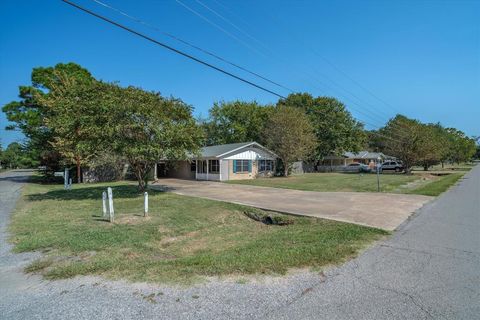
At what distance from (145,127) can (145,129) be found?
0.10 meters

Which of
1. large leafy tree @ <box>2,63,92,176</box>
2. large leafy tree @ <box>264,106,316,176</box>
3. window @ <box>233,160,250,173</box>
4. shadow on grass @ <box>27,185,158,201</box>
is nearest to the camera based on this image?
shadow on grass @ <box>27,185,158,201</box>

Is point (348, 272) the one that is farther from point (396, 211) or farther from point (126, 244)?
point (396, 211)

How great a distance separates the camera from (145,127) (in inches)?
546

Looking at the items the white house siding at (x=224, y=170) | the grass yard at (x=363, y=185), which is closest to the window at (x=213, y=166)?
the white house siding at (x=224, y=170)

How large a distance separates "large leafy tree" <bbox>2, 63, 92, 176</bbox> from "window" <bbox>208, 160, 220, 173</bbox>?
13057mm

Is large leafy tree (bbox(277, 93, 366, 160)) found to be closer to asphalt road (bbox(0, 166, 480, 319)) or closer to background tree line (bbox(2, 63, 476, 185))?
background tree line (bbox(2, 63, 476, 185))

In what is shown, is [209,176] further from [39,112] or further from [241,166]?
[39,112]

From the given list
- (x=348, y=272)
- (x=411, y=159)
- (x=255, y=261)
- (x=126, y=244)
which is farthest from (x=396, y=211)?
(x=411, y=159)

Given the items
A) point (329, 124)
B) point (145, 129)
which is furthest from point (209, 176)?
point (329, 124)

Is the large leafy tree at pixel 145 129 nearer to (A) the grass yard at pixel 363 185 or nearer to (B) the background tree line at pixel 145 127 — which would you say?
(B) the background tree line at pixel 145 127

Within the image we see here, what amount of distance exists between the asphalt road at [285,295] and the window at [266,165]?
25687 mm

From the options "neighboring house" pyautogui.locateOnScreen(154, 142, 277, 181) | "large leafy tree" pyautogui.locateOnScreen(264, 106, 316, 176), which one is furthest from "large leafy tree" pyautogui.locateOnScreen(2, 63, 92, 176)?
"large leafy tree" pyautogui.locateOnScreen(264, 106, 316, 176)

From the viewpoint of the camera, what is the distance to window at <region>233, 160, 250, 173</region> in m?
28.1

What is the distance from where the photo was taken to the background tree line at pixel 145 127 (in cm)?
1364
